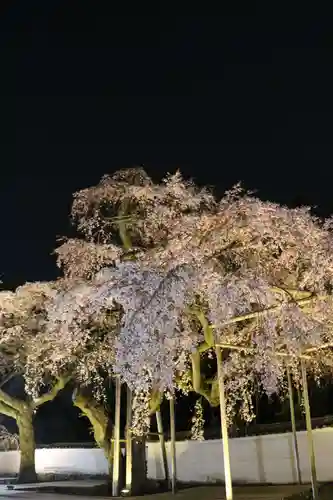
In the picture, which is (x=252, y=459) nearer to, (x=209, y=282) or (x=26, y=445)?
(x=26, y=445)

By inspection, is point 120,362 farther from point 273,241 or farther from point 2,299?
point 2,299

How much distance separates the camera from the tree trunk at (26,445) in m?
A: 19.4

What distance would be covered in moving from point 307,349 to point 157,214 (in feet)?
12.9

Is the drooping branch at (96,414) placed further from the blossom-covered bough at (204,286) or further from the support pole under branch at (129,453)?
the blossom-covered bough at (204,286)

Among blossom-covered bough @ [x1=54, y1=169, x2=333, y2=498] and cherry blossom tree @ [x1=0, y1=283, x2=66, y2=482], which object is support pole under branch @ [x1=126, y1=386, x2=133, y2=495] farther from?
cherry blossom tree @ [x1=0, y1=283, x2=66, y2=482]

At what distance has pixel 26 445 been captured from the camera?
64.7 feet

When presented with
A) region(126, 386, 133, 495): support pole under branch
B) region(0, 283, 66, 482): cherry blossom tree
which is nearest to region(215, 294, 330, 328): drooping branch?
region(126, 386, 133, 495): support pole under branch

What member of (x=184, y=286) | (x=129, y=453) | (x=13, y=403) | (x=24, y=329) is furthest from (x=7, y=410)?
(x=184, y=286)

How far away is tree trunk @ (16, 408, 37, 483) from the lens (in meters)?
19.4

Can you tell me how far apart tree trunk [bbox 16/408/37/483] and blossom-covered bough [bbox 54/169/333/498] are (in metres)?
7.24

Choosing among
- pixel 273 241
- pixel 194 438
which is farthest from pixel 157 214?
pixel 194 438

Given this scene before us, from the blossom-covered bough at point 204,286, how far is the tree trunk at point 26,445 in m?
7.24

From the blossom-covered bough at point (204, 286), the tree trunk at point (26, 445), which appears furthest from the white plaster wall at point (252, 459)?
the tree trunk at point (26, 445)

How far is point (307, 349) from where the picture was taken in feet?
38.7
